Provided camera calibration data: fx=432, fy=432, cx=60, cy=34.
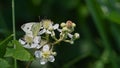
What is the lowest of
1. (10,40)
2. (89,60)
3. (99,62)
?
(10,40)

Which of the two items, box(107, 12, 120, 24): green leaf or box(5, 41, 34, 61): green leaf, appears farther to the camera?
box(107, 12, 120, 24): green leaf

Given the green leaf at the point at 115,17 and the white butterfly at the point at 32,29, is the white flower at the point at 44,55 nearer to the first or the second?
the white butterfly at the point at 32,29

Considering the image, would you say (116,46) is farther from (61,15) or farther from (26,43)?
(26,43)

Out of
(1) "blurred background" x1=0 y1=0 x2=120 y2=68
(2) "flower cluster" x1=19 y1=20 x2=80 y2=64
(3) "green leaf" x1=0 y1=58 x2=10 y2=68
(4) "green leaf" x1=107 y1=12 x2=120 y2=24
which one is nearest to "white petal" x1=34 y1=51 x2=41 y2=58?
(2) "flower cluster" x1=19 y1=20 x2=80 y2=64

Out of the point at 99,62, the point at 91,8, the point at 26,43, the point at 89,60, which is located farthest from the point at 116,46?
the point at 26,43

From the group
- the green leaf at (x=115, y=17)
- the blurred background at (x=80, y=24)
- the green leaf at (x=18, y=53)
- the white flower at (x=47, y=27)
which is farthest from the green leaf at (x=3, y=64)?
the green leaf at (x=115, y=17)

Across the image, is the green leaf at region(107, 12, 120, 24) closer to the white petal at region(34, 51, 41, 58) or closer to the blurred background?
the blurred background

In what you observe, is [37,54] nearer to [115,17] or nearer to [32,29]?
[32,29]
